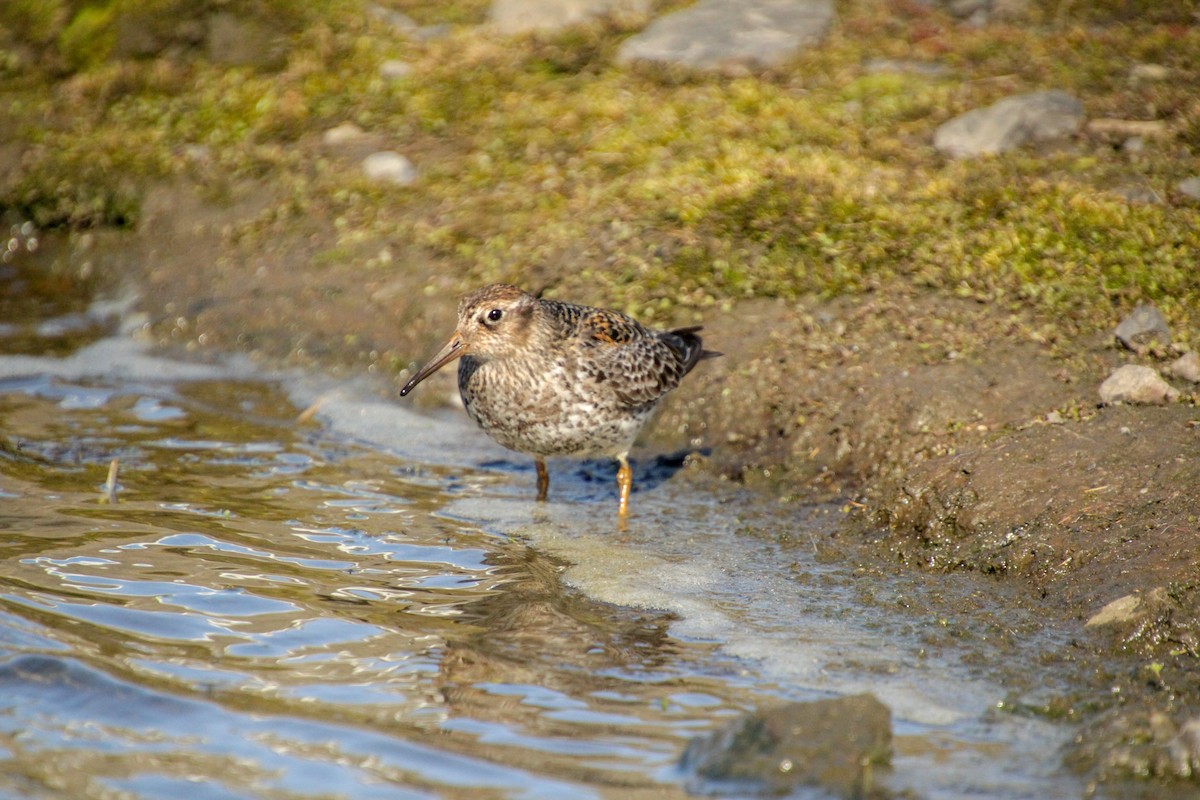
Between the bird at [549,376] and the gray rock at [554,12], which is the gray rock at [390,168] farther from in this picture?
the bird at [549,376]

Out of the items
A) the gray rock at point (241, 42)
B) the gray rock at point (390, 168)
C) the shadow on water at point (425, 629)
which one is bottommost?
the shadow on water at point (425, 629)

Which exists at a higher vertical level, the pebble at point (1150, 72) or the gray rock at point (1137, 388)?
the pebble at point (1150, 72)

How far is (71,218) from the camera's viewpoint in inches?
515

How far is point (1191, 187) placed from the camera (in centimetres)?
1012

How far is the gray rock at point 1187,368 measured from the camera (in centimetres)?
830

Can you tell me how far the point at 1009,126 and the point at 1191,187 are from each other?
1.73 m

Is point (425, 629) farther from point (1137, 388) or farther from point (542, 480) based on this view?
point (1137, 388)

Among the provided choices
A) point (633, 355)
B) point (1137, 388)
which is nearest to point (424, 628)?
point (633, 355)

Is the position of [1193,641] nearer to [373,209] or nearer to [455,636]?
[455,636]

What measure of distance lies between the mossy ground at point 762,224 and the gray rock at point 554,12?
28cm

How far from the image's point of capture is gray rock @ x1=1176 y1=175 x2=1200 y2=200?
33.0 feet

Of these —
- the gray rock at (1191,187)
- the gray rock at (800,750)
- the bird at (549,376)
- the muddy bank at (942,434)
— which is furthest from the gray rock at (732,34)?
the gray rock at (800,750)

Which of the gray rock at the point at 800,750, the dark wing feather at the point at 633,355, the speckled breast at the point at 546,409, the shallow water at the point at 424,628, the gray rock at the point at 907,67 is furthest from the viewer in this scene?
the gray rock at the point at 907,67

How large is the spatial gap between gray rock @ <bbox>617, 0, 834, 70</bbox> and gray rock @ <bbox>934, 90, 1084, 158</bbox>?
2478 millimetres
